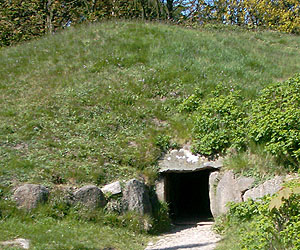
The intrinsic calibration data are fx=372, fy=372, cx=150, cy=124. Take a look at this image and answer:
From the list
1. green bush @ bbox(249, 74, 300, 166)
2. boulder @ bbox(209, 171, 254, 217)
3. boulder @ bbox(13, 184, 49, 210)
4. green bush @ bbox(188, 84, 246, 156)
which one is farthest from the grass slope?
green bush @ bbox(249, 74, 300, 166)

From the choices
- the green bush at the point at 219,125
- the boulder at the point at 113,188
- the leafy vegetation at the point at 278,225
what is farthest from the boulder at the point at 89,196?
the leafy vegetation at the point at 278,225

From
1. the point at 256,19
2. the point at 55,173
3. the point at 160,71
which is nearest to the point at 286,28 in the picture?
the point at 256,19

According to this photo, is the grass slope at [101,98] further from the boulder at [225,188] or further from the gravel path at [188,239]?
the boulder at [225,188]

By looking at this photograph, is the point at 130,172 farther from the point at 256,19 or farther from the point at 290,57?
the point at 256,19

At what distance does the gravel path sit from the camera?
713 centimetres

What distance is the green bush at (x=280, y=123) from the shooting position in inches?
299

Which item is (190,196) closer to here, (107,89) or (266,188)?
(107,89)

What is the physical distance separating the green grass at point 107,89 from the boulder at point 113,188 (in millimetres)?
319

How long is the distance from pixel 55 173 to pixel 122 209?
170cm

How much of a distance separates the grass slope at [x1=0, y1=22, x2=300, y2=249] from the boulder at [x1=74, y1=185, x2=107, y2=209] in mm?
417

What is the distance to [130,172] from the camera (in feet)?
29.1

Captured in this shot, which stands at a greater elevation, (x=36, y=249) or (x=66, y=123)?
(x=66, y=123)

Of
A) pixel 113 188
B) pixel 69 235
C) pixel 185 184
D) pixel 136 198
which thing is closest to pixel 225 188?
pixel 136 198

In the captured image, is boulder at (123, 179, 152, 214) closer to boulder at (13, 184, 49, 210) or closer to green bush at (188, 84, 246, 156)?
boulder at (13, 184, 49, 210)
